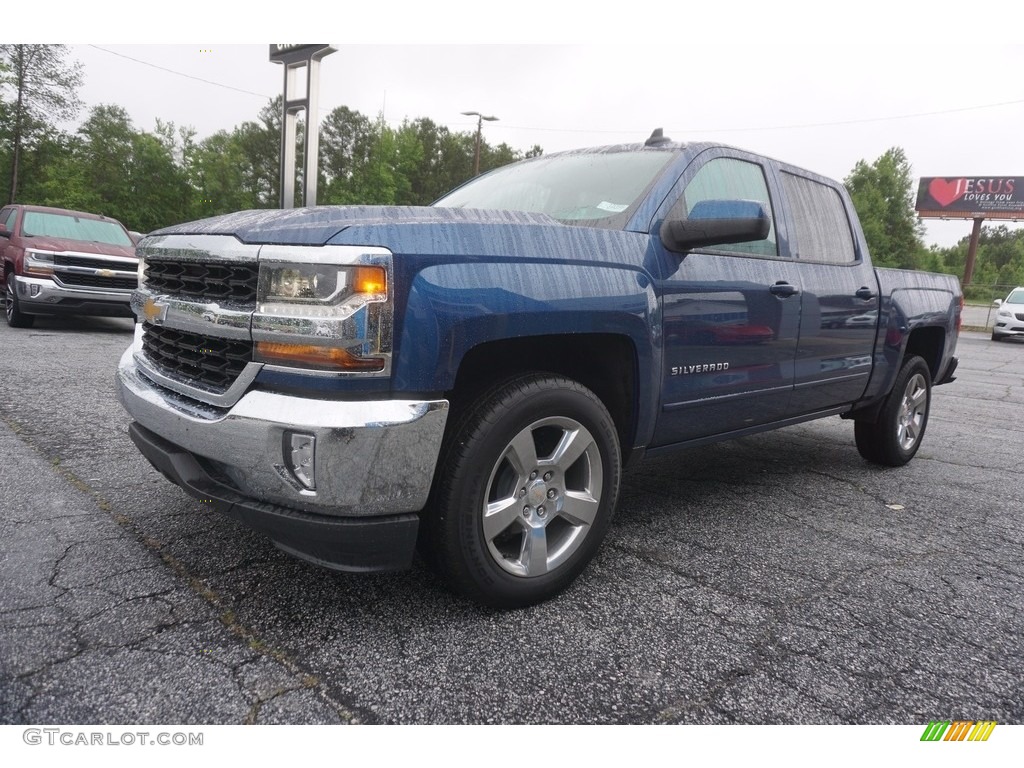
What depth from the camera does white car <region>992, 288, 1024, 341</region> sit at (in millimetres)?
19188

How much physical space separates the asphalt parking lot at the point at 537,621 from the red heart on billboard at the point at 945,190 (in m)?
60.4

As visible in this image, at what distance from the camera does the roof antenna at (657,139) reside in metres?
3.23

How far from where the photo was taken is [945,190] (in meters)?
53.7

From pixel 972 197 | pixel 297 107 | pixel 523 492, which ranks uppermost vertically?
pixel 972 197

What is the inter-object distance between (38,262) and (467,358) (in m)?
9.71

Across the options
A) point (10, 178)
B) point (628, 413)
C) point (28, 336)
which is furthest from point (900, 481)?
point (10, 178)

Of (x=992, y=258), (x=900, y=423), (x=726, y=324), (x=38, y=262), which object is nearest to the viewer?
(x=726, y=324)

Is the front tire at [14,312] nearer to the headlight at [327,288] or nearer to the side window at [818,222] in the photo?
the headlight at [327,288]

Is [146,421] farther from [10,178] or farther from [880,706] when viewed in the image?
[10,178]

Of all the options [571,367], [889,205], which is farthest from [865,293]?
[889,205]

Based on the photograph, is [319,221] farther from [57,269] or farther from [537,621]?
[57,269]

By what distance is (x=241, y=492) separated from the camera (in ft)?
6.92
